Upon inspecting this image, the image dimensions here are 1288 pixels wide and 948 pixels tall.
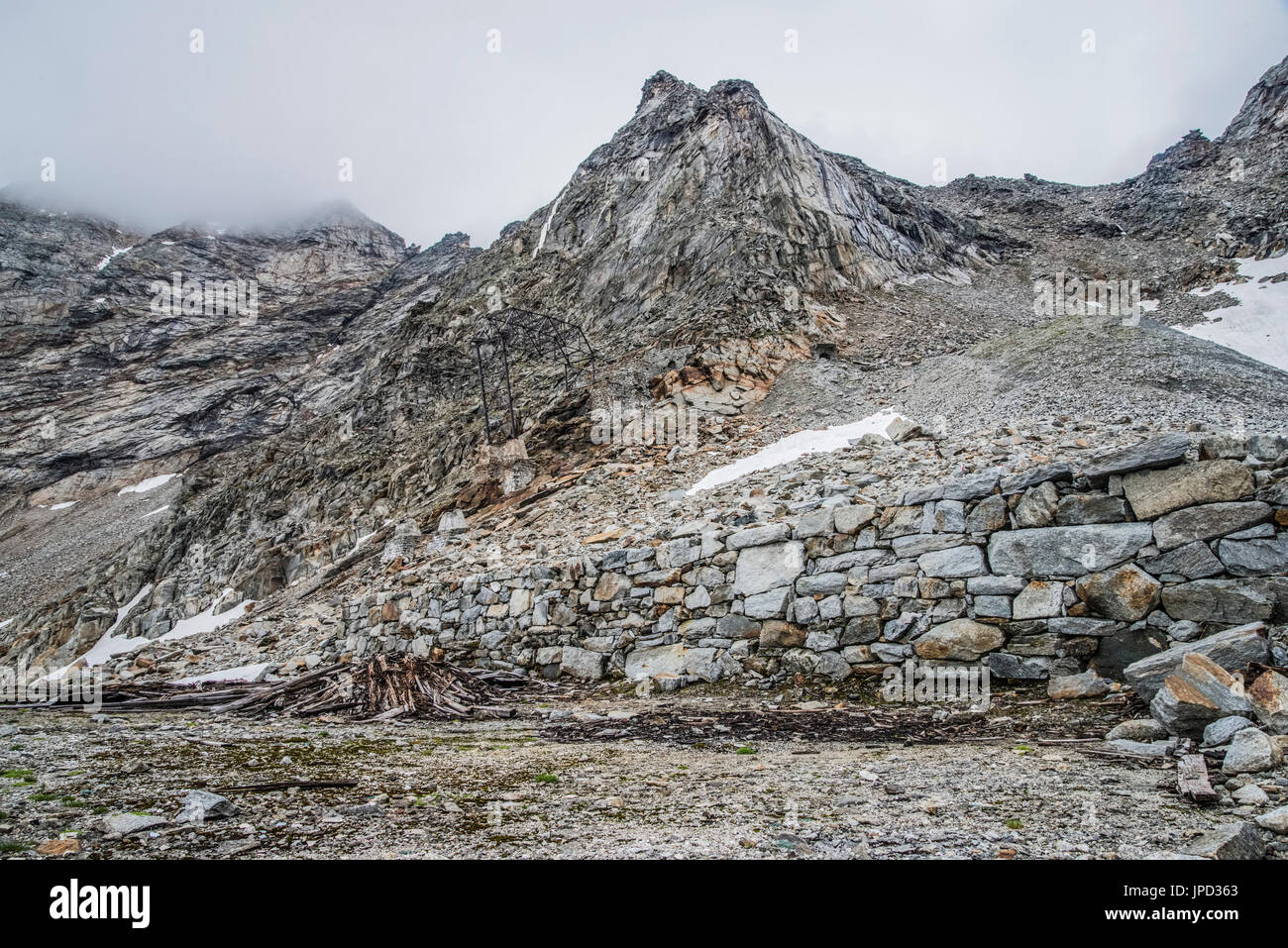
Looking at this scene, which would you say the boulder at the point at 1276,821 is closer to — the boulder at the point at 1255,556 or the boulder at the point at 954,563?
the boulder at the point at 1255,556

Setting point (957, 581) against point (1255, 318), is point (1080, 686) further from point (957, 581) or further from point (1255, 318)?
point (1255, 318)

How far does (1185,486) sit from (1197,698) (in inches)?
88.0

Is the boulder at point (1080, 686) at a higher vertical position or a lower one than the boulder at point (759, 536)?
lower

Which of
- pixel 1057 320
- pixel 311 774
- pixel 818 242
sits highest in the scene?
pixel 818 242

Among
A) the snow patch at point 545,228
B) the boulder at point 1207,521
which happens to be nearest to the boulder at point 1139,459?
the boulder at point 1207,521

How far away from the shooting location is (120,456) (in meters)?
48.6

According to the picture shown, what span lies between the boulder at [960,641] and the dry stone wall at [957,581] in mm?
14

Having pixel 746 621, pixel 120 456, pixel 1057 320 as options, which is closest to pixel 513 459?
pixel 746 621

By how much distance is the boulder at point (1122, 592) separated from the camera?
5418mm

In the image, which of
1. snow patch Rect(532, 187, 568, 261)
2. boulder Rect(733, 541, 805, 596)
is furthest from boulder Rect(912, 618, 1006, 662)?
snow patch Rect(532, 187, 568, 261)

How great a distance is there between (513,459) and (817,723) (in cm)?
1207

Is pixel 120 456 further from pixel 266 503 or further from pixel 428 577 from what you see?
pixel 428 577

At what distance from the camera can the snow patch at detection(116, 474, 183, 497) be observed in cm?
4581

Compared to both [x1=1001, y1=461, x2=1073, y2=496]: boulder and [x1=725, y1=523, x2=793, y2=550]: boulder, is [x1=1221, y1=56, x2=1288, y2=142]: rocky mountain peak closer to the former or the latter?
[x1=1001, y1=461, x2=1073, y2=496]: boulder
